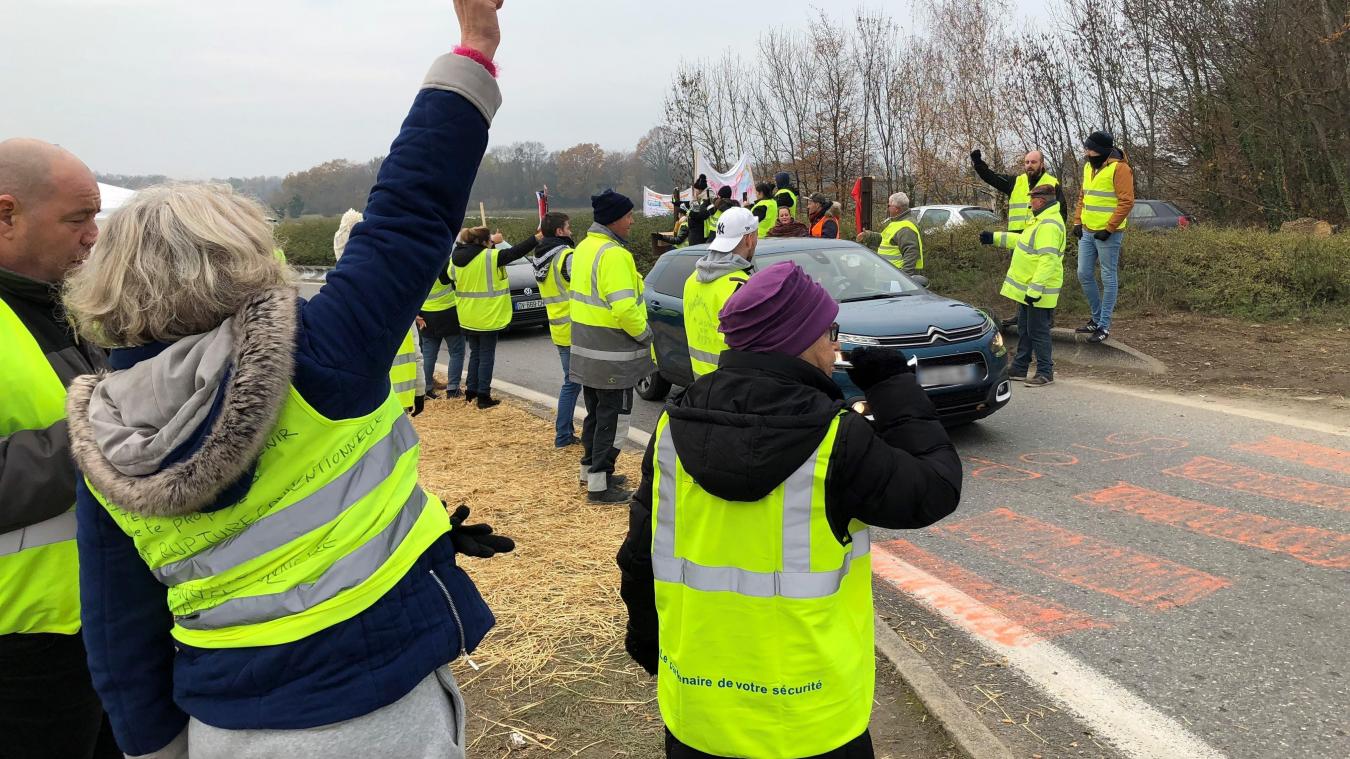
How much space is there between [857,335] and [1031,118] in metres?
16.4

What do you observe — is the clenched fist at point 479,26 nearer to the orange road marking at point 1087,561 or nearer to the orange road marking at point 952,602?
the orange road marking at point 952,602

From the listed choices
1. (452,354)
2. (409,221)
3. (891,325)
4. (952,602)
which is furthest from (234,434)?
(452,354)

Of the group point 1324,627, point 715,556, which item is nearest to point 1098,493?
point 1324,627

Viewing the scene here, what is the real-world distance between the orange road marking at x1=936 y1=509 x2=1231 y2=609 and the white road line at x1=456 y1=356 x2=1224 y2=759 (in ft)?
1.93

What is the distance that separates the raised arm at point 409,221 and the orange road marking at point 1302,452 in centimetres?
641

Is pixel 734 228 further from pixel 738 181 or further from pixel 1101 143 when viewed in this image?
pixel 738 181

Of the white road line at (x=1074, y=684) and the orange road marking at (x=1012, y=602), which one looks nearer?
the white road line at (x=1074, y=684)

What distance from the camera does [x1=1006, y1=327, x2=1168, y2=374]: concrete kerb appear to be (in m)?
9.54

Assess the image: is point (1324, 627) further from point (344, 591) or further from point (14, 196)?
point (14, 196)

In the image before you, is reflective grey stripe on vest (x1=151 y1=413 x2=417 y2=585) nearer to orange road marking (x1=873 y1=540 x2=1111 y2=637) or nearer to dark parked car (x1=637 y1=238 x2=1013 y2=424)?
orange road marking (x1=873 y1=540 x2=1111 y2=637)

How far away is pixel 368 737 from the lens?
158 cm

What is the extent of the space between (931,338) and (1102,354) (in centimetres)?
435

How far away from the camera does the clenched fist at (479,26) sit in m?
1.65

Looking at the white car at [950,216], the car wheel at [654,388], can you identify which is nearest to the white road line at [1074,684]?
the car wheel at [654,388]
